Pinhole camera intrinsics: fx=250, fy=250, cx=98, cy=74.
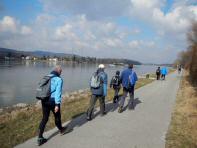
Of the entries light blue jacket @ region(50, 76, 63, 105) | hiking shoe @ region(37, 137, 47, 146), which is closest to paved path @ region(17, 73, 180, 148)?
hiking shoe @ region(37, 137, 47, 146)

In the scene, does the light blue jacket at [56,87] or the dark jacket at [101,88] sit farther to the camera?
the dark jacket at [101,88]

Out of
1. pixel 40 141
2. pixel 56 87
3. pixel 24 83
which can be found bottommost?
pixel 24 83

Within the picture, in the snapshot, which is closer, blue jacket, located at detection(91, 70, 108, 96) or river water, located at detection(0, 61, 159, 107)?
blue jacket, located at detection(91, 70, 108, 96)

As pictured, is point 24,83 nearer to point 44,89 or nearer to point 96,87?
point 96,87

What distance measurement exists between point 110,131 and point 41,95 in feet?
7.30

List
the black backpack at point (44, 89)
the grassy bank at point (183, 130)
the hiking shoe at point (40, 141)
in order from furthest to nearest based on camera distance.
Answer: the grassy bank at point (183, 130) → the black backpack at point (44, 89) → the hiking shoe at point (40, 141)

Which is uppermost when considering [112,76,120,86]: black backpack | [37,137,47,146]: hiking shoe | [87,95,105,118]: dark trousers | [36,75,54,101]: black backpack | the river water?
[36,75,54,101]: black backpack

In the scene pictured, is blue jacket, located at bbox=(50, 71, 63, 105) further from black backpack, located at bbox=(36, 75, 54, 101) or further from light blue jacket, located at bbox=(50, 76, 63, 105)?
black backpack, located at bbox=(36, 75, 54, 101)

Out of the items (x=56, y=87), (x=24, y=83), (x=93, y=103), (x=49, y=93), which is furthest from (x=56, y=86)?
(x=24, y=83)

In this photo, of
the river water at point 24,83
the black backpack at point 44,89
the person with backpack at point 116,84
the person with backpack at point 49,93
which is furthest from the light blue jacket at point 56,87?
the river water at point 24,83

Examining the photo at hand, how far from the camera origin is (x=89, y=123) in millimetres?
7629

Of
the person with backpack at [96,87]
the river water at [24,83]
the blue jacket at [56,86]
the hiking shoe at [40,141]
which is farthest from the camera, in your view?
the river water at [24,83]

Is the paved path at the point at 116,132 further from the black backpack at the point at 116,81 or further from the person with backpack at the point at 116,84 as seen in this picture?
the black backpack at the point at 116,81

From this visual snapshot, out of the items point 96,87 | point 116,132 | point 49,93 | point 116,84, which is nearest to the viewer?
point 49,93
